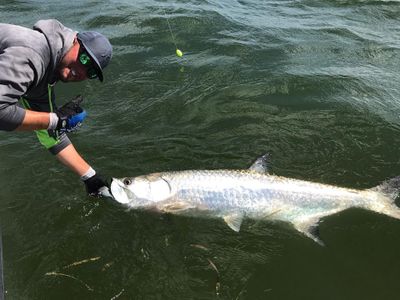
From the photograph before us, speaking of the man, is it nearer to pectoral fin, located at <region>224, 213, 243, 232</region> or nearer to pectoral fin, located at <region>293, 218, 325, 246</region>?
pectoral fin, located at <region>224, 213, 243, 232</region>

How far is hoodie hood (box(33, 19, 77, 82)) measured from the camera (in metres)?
4.09

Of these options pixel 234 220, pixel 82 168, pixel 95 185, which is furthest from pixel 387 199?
pixel 82 168

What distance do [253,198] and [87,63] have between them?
2408 millimetres

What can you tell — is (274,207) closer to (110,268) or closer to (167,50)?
(110,268)

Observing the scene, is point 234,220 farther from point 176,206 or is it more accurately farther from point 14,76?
point 14,76

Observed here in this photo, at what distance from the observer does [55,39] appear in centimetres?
411

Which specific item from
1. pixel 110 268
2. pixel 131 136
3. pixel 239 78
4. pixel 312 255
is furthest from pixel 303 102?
pixel 110 268

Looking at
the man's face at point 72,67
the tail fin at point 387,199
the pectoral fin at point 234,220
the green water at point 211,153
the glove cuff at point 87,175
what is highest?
the man's face at point 72,67

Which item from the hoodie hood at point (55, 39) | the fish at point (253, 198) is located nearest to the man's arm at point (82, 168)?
the fish at point (253, 198)

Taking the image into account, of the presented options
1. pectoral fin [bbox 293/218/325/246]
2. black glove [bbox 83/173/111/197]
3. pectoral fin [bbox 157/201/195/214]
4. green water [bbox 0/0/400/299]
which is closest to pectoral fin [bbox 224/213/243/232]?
green water [bbox 0/0/400/299]

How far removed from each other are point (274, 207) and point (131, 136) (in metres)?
2.89

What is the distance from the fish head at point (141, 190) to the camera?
16.2 feet

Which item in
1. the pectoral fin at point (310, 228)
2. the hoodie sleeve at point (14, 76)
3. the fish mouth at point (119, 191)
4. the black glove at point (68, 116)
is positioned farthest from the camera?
the pectoral fin at point (310, 228)

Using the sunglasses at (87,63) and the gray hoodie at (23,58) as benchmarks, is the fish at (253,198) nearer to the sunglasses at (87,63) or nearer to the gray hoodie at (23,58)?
the sunglasses at (87,63)
